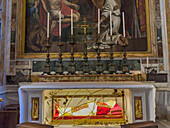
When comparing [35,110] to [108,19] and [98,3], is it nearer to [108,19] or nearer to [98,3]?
[108,19]

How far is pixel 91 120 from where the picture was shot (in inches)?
136

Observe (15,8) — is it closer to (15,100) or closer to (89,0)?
(89,0)

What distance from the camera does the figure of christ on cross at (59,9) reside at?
5133 mm

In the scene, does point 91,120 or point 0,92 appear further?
point 0,92

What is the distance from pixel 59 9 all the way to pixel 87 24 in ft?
3.40

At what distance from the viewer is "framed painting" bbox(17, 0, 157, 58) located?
498cm

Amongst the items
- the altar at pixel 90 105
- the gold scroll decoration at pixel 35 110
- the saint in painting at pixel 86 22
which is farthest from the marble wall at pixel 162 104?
the gold scroll decoration at pixel 35 110

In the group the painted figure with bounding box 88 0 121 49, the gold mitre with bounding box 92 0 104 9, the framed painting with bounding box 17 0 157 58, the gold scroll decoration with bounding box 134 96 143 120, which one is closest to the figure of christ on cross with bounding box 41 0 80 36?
the framed painting with bounding box 17 0 157 58

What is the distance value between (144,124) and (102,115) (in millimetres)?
1097

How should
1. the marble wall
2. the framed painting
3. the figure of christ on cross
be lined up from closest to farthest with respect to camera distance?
the marble wall → the framed painting → the figure of christ on cross

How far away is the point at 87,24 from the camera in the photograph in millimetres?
5125

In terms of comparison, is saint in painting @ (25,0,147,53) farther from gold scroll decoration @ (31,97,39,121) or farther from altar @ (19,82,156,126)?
gold scroll decoration @ (31,97,39,121)

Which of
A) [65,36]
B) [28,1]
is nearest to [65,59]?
[65,36]

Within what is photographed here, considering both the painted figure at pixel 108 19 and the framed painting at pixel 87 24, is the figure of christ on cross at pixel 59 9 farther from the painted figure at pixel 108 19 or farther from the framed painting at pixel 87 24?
the painted figure at pixel 108 19
